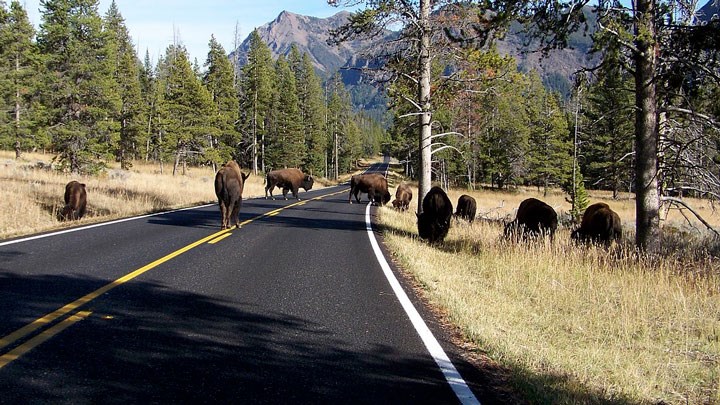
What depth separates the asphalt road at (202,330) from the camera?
353 centimetres

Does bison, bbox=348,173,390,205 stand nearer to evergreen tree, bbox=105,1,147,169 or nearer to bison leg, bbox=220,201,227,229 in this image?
bison leg, bbox=220,201,227,229

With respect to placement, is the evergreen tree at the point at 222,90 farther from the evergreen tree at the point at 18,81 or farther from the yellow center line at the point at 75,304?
the yellow center line at the point at 75,304

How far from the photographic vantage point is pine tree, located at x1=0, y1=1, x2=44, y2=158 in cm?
3950

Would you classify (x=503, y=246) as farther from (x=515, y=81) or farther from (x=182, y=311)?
(x=182, y=311)

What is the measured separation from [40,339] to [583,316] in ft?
19.3

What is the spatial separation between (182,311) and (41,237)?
6273 mm

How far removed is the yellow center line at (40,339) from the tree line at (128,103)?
25506 millimetres

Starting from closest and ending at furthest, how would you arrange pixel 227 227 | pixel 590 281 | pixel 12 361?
pixel 12 361 < pixel 590 281 < pixel 227 227

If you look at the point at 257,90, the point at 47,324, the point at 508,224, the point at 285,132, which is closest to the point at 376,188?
the point at 508,224

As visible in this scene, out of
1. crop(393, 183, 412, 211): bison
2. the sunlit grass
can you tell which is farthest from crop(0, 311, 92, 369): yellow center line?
crop(393, 183, 412, 211): bison

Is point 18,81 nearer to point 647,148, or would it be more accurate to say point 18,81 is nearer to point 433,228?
point 433,228

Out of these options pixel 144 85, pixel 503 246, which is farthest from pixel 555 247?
pixel 144 85

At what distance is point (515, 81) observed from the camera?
1416cm

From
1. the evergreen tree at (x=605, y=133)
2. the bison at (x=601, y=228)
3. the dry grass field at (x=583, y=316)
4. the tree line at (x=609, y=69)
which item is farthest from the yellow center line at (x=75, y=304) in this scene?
the evergreen tree at (x=605, y=133)
